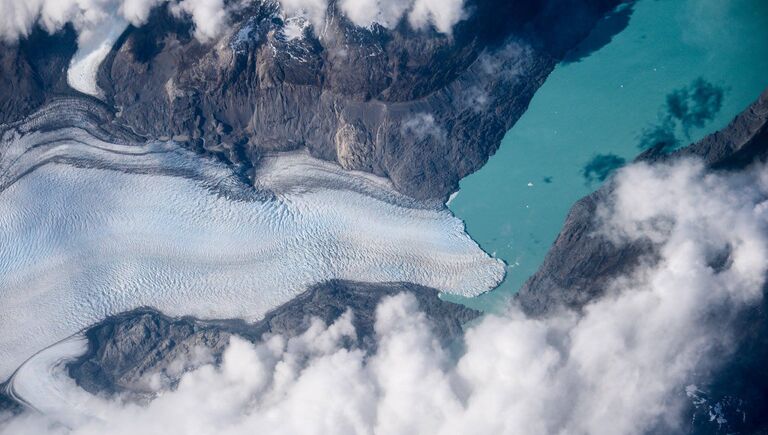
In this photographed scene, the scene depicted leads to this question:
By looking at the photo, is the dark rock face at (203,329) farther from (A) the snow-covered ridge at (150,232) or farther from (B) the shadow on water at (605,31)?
(B) the shadow on water at (605,31)

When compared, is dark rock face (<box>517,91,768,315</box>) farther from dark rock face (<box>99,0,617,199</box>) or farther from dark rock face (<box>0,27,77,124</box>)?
dark rock face (<box>0,27,77,124</box>)

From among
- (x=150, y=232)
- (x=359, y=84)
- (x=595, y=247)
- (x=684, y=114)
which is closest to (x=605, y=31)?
(x=684, y=114)

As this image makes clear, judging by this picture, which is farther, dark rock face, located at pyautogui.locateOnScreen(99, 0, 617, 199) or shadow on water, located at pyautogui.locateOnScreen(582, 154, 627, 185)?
shadow on water, located at pyautogui.locateOnScreen(582, 154, 627, 185)

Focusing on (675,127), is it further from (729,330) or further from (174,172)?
(174,172)

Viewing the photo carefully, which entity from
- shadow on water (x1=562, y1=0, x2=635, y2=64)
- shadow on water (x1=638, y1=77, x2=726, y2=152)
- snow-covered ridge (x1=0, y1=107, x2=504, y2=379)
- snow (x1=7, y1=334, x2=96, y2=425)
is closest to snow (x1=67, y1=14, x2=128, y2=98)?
Answer: snow-covered ridge (x1=0, y1=107, x2=504, y2=379)

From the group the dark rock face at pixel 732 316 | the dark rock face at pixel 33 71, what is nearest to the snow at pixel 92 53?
the dark rock face at pixel 33 71

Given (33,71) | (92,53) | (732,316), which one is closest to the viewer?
(732,316)

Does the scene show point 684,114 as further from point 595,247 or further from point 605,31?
point 595,247
